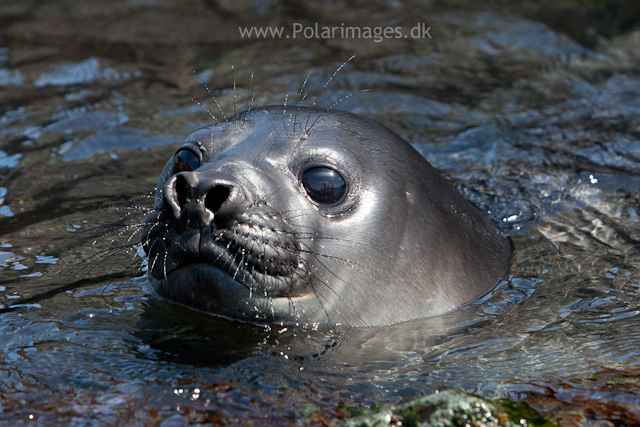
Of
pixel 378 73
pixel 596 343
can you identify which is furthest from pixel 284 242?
pixel 378 73

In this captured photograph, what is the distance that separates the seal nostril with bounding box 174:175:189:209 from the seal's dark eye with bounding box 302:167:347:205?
64cm

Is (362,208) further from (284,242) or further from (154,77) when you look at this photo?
(154,77)

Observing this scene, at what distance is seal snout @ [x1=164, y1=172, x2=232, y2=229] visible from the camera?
10.7 feet

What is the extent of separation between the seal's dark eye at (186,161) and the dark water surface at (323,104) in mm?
435

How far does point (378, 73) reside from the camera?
8164mm

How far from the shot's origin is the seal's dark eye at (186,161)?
395 centimetres

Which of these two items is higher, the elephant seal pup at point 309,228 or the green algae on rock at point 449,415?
the elephant seal pup at point 309,228

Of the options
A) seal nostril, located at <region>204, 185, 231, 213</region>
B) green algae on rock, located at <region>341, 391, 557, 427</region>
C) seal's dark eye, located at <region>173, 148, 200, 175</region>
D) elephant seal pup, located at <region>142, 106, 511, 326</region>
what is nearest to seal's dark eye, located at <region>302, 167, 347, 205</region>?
elephant seal pup, located at <region>142, 106, 511, 326</region>

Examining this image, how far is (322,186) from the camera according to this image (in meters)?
3.69

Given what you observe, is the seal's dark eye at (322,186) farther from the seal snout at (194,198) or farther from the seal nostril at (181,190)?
the seal nostril at (181,190)

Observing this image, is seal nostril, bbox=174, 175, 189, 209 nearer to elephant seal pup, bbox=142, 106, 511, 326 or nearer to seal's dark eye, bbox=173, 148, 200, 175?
elephant seal pup, bbox=142, 106, 511, 326

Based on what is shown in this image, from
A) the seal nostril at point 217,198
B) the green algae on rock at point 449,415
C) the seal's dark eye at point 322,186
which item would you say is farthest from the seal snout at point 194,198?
the green algae on rock at point 449,415

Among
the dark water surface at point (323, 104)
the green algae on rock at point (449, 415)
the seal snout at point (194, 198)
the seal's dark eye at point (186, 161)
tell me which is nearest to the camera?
the green algae on rock at point (449, 415)

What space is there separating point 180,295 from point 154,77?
495 cm
